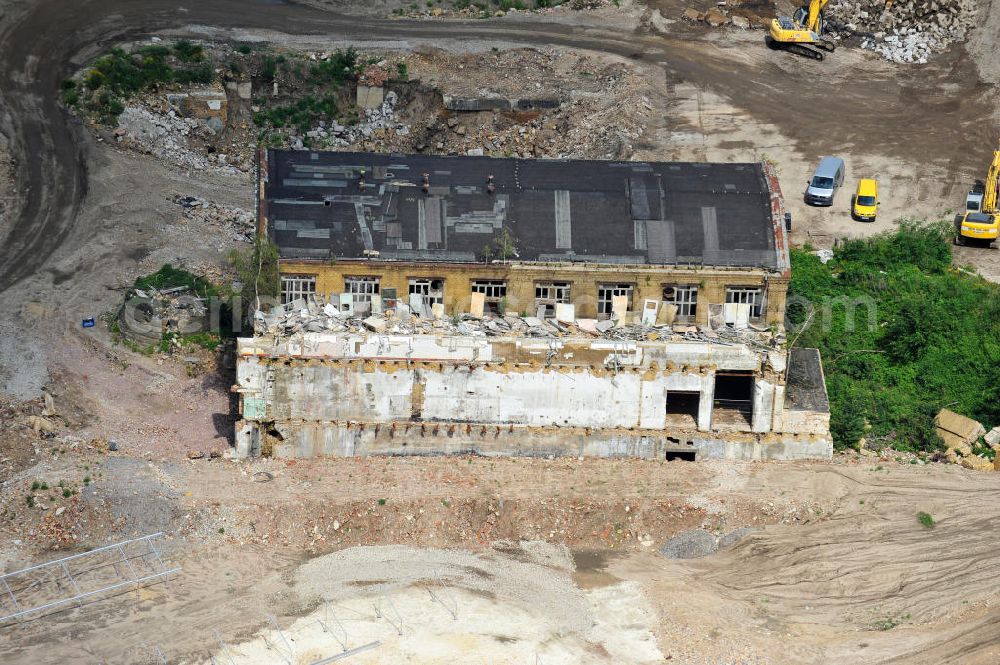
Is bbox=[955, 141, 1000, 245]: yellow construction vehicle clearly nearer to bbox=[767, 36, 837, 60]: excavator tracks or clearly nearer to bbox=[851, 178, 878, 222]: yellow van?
bbox=[851, 178, 878, 222]: yellow van

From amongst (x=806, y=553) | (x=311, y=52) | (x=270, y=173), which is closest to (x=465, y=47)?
(x=311, y=52)

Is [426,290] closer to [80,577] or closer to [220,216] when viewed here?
[220,216]

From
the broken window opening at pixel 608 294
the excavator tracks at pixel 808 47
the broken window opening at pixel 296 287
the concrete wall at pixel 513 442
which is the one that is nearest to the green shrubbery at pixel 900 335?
the concrete wall at pixel 513 442

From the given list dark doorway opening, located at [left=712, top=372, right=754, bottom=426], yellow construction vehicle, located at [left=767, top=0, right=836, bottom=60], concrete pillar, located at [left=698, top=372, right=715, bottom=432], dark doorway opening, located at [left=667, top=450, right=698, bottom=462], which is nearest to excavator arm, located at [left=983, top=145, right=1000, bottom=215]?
yellow construction vehicle, located at [left=767, top=0, right=836, bottom=60]

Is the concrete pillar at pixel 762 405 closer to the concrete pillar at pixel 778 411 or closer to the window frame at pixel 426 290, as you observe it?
the concrete pillar at pixel 778 411

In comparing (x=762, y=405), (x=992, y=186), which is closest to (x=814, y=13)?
(x=992, y=186)

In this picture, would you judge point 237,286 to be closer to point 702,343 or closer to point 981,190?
point 702,343
